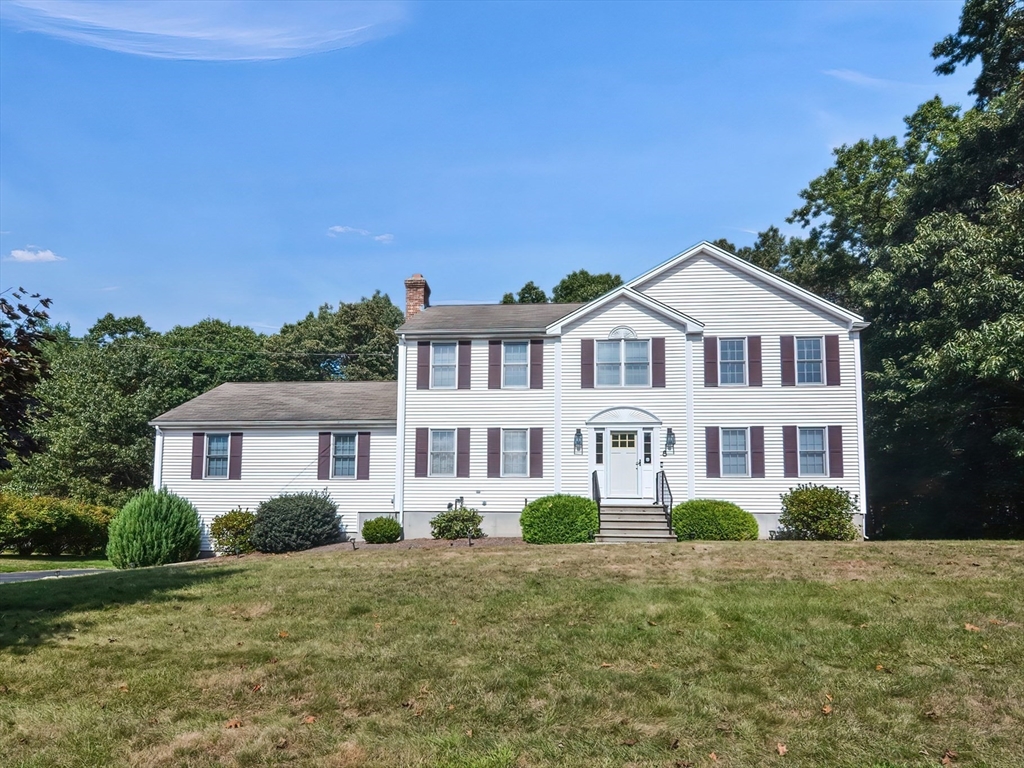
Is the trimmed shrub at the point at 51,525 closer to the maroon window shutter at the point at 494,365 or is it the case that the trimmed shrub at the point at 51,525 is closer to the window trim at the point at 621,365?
the maroon window shutter at the point at 494,365

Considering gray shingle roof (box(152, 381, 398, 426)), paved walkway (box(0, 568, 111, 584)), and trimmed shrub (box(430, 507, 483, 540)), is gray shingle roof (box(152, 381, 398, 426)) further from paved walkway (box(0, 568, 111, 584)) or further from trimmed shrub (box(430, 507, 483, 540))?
paved walkway (box(0, 568, 111, 584))

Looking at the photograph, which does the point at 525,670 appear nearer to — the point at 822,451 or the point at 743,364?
the point at 743,364

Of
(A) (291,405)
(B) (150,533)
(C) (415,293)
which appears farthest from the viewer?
(C) (415,293)

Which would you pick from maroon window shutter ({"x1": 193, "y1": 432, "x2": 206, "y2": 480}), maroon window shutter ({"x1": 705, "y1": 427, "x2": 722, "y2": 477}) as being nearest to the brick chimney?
maroon window shutter ({"x1": 193, "y1": 432, "x2": 206, "y2": 480})

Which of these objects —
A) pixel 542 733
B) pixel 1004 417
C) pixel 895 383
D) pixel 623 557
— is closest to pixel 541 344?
pixel 623 557

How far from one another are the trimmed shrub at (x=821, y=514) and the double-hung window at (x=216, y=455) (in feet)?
56.8

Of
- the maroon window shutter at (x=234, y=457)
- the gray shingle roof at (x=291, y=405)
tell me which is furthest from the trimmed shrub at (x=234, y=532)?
the gray shingle roof at (x=291, y=405)

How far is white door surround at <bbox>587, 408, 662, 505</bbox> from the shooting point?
23.8m

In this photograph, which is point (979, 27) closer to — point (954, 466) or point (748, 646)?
point (954, 466)

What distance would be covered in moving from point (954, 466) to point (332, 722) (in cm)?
2732

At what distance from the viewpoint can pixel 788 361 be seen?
78.4ft

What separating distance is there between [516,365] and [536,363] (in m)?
0.62

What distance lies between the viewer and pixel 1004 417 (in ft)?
84.9

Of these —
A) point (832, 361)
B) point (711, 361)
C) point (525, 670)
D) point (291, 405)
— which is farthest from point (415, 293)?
point (525, 670)
